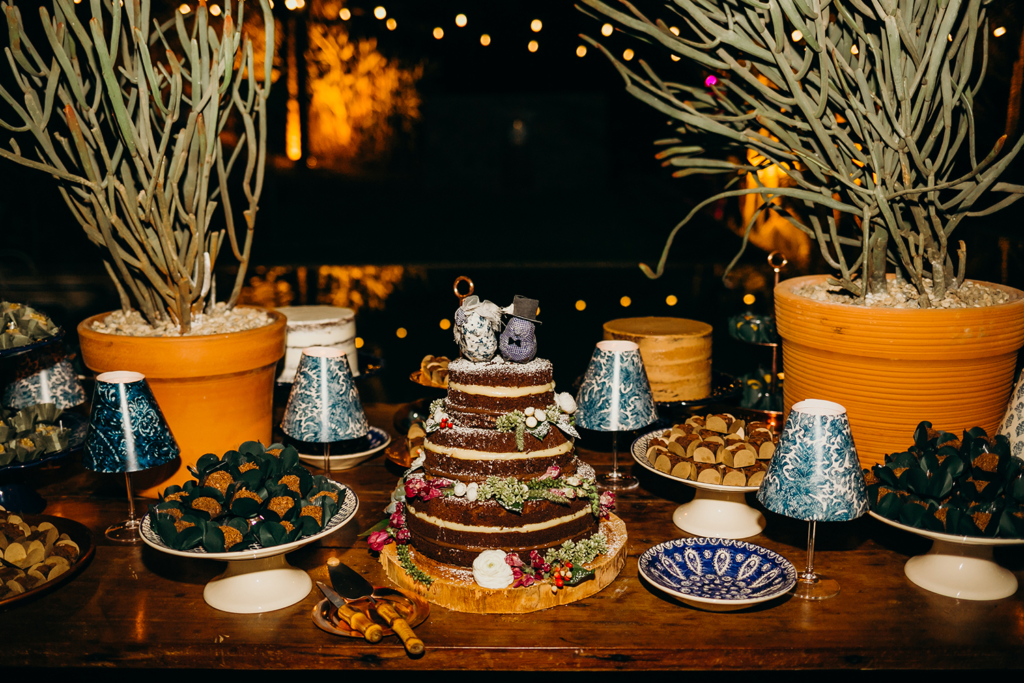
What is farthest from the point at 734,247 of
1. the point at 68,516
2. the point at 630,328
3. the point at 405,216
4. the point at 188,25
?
the point at 68,516

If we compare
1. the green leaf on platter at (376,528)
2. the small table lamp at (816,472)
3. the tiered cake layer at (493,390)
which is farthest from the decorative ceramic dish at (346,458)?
the small table lamp at (816,472)

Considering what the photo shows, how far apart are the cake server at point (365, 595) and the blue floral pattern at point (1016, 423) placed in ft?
3.06

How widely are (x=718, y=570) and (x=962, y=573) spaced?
32 cm

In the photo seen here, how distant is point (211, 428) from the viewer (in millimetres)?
1475

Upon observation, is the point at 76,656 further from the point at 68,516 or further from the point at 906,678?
the point at 906,678

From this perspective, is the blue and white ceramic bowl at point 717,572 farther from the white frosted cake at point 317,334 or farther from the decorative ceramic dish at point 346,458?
the white frosted cake at point 317,334

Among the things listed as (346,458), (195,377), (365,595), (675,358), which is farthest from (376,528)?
(675,358)

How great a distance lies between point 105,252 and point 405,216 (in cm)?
632

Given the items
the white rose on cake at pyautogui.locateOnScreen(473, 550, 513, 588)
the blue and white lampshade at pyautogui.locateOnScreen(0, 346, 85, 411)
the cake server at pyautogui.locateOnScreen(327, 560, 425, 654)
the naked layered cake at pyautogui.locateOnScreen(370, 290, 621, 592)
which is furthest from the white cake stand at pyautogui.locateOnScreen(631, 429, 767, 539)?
the blue and white lampshade at pyautogui.locateOnScreen(0, 346, 85, 411)

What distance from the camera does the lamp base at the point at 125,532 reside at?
128 centimetres

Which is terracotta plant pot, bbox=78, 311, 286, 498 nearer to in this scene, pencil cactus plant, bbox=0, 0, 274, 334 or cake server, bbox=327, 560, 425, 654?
pencil cactus plant, bbox=0, 0, 274, 334

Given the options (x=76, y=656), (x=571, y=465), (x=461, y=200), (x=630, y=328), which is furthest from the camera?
(x=461, y=200)

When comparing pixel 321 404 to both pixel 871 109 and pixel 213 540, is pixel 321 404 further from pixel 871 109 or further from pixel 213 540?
pixel 871 109

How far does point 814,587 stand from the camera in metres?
1.13
